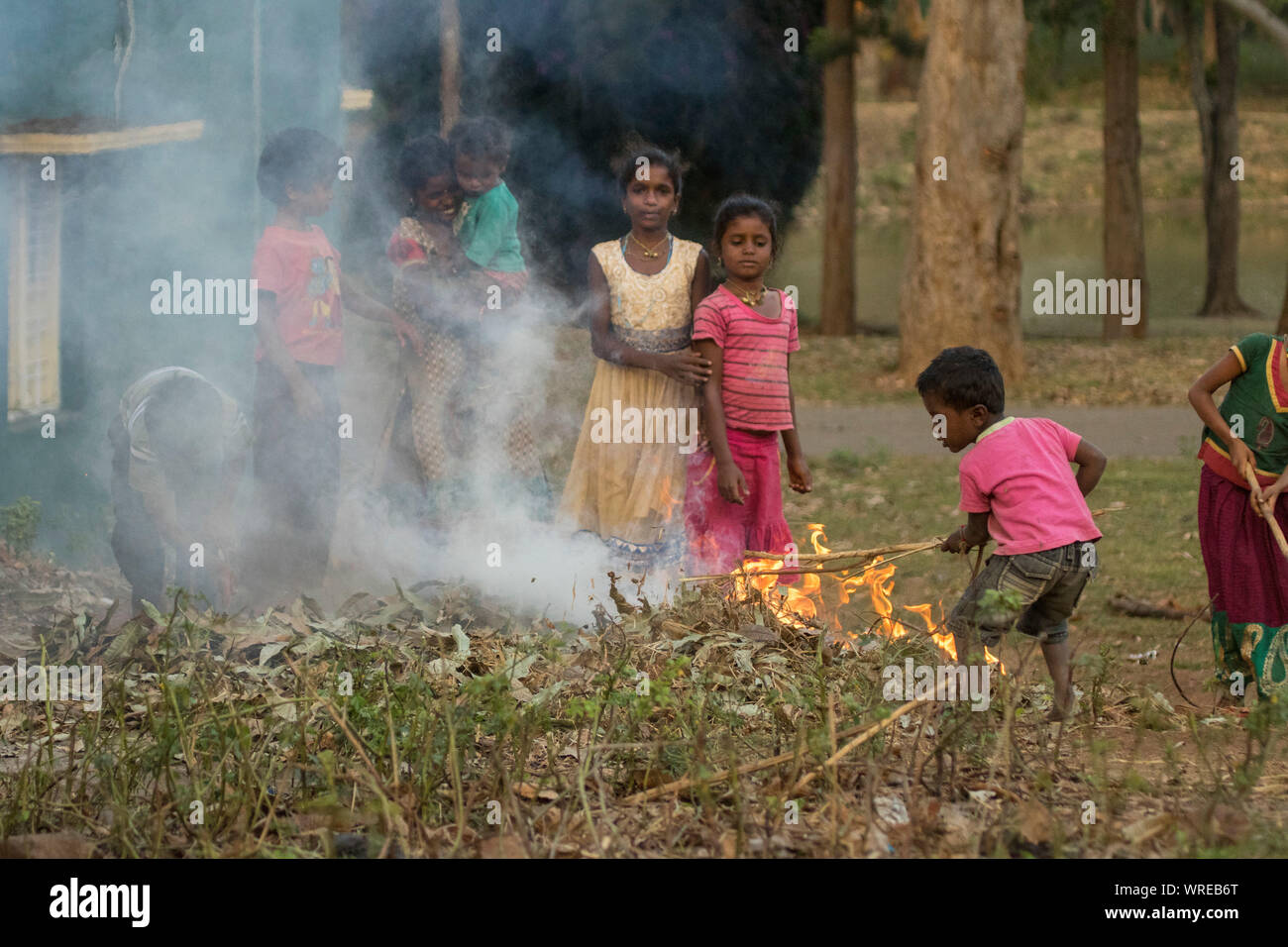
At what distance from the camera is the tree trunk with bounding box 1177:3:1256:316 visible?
62.6ft

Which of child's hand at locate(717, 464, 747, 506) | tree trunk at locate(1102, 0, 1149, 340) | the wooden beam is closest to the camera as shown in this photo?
child's hand at locate(717, 464, 747, 506)

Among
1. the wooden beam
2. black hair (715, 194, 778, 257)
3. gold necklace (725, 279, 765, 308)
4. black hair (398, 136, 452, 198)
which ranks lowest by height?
gold necklace (725, 279, 765, 308)

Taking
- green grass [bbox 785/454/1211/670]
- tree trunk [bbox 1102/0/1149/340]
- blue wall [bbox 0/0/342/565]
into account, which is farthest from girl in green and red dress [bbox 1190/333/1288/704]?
tree trunk [bbox 1102/0/1149/340]

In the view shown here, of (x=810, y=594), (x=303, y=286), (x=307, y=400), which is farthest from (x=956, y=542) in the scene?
(x=303, y=286)

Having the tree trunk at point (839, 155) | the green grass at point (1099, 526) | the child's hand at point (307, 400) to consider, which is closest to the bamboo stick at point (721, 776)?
the child's hand at point (307, 400)

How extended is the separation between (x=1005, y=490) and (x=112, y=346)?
14.5 feet

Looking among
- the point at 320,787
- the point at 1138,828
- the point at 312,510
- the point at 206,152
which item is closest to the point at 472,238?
the point at 312,510

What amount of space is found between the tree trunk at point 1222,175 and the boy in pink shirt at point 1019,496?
52.3 feet

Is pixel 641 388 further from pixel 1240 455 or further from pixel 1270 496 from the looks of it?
pixel 1270 496

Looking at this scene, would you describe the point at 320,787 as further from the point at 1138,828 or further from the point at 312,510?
the point at 312,510

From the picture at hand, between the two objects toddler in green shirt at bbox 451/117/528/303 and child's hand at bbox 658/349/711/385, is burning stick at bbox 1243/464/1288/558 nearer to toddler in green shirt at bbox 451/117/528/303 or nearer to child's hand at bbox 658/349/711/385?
child's hand at bbox 658/349/711/385

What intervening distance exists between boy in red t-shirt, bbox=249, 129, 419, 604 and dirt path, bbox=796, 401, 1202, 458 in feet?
16.5

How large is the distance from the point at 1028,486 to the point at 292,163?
9.78 ft

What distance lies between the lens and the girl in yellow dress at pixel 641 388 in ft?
18.3
